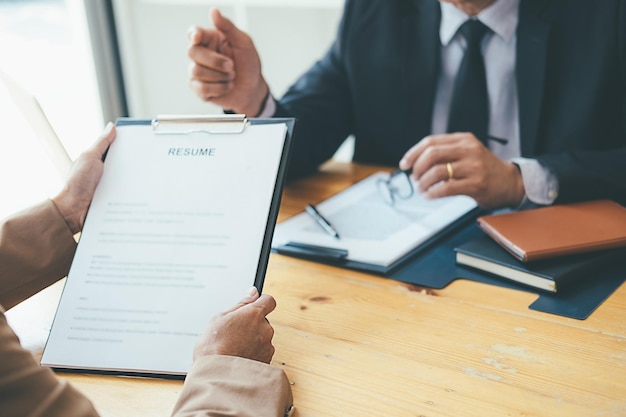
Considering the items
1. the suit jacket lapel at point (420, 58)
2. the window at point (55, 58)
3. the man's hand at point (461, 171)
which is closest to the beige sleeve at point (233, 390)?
the man's hand at point (461, 171)

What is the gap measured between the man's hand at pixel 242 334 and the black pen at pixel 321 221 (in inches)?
13.7

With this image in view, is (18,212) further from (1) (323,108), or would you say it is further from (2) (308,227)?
(1) (323,108)

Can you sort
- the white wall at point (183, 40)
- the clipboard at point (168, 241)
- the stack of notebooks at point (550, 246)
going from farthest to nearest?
1. the white wall at point (183, 40)
2. the stack of notebooks at point (550, 246)
3. the clipboard at point (168, 241)

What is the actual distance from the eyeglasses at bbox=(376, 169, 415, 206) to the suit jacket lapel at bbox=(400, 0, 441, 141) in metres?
0.20

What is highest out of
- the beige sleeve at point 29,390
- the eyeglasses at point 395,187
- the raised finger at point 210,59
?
the raised finger at point 210,59

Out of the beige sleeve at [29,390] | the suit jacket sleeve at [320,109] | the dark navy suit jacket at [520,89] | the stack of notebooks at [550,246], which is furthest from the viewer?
the suit jacket sleeve at [320,109]

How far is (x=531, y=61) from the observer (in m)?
1.32

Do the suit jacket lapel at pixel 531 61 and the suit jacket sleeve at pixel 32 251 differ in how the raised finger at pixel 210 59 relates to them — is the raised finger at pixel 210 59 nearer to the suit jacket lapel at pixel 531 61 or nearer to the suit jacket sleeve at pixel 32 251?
the suit jacket sleeve at pixel 32 251

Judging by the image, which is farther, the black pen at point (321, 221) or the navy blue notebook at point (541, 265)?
the black pen at point (321, 221)

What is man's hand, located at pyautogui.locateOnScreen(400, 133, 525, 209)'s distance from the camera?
3.74 ft

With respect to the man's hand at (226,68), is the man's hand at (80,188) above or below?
below

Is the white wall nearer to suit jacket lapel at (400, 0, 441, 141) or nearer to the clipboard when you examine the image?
suit jacket lapel at (400, 0, 441, 141)

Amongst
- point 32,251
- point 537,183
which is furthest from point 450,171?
point 32,251

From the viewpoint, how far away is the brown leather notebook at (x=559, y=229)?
3.14 feet
